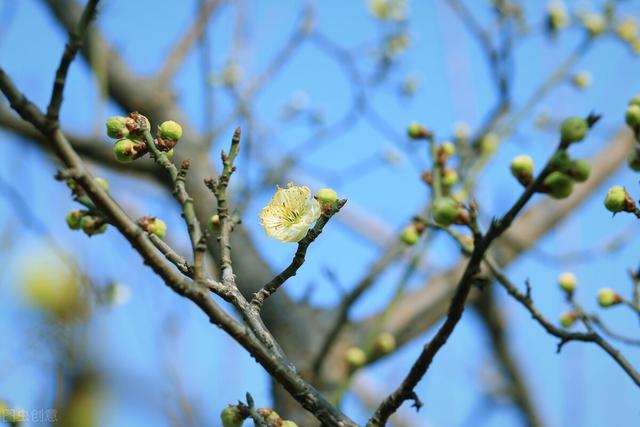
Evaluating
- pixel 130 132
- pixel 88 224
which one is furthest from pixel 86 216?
pixel 130 132

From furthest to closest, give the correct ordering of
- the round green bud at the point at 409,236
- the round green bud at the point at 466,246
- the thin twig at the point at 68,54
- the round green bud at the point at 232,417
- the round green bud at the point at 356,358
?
the round green bud at the point at 356,358
the round green bud at the point at 409,236
the round green bud at the point at 466,246
the round green bud at the point at 232,417
the thin twig at the point at 68,54

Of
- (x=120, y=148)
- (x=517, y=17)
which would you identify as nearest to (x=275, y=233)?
(x=120, y=148)

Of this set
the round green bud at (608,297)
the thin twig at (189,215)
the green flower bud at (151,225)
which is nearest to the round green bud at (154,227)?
the green flower bud at (151,225)

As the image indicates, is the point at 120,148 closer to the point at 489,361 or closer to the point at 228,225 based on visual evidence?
the point at 228,225

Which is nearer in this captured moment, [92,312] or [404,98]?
[92,312]

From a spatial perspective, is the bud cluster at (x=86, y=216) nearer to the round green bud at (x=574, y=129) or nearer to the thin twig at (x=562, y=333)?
the round green bud at (x=574, y=129)

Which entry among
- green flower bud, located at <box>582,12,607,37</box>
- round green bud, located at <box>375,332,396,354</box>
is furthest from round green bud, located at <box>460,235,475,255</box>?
green flower bud, located at <box>582,12,607,37</box>
